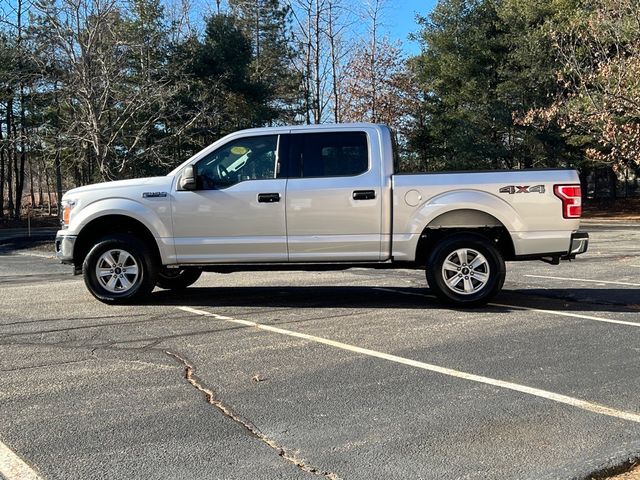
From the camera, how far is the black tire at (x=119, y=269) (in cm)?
743

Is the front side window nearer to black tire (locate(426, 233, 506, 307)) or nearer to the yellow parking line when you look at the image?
black tire (locate(426, 233, 506, 307))

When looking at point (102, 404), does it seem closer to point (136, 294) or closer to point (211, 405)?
point (211, 405)

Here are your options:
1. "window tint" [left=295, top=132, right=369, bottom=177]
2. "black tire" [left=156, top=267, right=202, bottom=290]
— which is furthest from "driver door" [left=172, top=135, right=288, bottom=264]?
"black tire" [left=156, top=267, right=202, bottom=290]

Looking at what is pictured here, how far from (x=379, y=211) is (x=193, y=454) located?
4.28 m

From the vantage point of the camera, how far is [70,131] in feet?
61.1

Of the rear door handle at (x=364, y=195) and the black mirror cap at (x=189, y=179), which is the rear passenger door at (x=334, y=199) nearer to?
the rear door handle at (x=364, y=195)

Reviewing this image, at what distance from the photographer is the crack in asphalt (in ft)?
10.5

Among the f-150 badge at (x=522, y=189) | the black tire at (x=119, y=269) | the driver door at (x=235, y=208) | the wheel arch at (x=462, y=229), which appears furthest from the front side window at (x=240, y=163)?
the f-150 badge at (x=522, y=189)

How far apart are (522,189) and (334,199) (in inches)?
85.5

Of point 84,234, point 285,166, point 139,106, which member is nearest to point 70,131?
point 139,106

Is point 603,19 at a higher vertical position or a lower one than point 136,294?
higher

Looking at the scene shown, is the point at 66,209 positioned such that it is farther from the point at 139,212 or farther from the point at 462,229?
the point at 462,229

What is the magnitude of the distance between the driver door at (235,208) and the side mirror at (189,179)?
6 centimetres

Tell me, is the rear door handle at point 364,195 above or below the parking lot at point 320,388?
above
